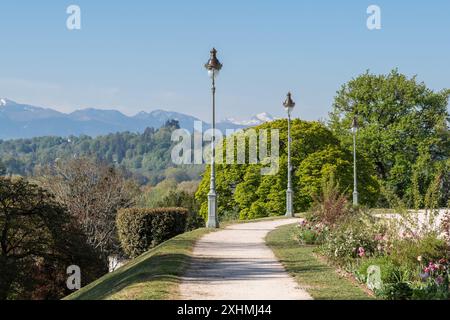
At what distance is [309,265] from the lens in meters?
15.5

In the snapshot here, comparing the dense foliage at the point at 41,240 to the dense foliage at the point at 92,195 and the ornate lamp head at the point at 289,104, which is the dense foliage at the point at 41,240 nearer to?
the ornate lamp head at the point at 289,104

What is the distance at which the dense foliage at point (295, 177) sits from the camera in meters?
49.4

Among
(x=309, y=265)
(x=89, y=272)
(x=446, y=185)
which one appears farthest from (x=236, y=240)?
(x=446, y=185)

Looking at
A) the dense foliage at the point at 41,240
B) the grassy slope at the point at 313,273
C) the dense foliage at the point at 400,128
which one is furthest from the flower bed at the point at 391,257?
the dense foliage at the point at 400,128

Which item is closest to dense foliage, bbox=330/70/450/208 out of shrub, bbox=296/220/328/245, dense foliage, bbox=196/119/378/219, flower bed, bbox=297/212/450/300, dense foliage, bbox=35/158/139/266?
dense foliage, bbox=196/119/378/219

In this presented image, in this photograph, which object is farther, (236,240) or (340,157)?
(340,157)

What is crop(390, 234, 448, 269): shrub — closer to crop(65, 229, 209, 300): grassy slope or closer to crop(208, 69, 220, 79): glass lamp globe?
crop(65, 229, 209, 300): grassy slope

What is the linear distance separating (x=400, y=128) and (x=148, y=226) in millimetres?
32545

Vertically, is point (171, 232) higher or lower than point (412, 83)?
lower

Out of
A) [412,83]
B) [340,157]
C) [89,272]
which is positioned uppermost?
[412,83]
